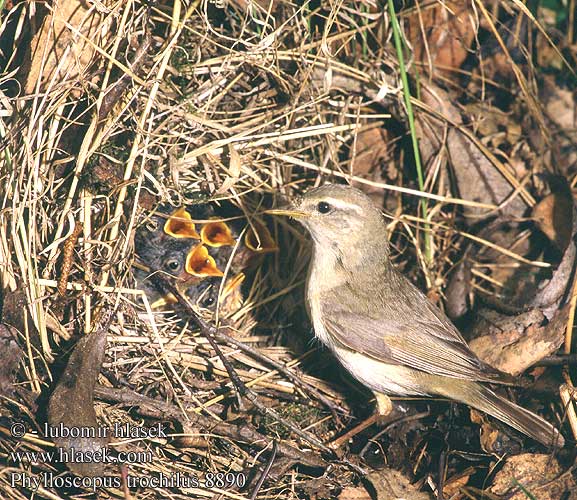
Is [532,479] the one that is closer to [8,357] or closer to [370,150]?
[370,150]

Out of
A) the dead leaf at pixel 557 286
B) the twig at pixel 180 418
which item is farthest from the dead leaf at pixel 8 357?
the dead leaf at pixel 557 286

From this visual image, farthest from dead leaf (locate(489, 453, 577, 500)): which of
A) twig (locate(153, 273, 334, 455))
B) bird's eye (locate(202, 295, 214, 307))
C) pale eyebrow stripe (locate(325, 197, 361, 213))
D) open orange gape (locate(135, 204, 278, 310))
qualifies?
bird's eye (locate(202, 295, 214, 307))

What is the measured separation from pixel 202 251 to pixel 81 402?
4.44 ft

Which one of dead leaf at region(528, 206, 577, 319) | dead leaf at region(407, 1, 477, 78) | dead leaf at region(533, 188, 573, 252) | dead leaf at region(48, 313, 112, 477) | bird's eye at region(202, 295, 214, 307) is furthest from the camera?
dead leaf at region(407, 1, 477, 78)

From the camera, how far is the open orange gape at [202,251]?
4.70m

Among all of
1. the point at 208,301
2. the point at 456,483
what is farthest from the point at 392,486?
the point at 208,301

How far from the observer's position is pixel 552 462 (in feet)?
13.2

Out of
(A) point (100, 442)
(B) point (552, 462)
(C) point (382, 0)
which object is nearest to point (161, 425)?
(A) point (100, 442)

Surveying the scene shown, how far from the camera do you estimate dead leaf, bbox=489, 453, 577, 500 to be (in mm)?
3889

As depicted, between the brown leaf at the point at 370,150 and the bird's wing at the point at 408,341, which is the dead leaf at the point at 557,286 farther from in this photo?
the brown leaf at the point at 370,150

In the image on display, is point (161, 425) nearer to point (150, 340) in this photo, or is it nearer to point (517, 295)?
point (150, 340)

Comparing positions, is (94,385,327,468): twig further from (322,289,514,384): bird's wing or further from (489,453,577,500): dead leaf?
(489,453,577,500): dead leaf

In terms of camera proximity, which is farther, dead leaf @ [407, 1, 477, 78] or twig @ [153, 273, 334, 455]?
dead leaf @ [407, 1, 477, 78]

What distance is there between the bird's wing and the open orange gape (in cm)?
81
